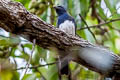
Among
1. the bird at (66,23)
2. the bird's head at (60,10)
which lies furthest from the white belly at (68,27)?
the bird's head at (60,10)

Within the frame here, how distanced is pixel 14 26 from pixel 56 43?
1.13 ft

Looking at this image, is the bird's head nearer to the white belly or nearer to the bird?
the bird

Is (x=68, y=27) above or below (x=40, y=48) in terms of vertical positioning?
above

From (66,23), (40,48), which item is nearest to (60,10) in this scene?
(66,23)

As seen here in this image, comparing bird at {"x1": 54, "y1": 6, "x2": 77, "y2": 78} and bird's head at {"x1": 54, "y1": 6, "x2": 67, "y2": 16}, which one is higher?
bird's head at {"x1": 54, "y1": 6, "x2": 67, "y2": 16}

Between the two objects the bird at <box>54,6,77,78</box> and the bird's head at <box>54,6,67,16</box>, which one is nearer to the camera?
the bird at <box>54,6,77,78</box>

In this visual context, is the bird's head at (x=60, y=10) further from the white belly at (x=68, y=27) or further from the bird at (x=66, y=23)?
the white belly at (x=68, y=27)

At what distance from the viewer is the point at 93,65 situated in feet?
7.12

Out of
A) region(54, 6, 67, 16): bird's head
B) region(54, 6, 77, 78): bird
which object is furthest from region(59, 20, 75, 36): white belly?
region(54, 6, 67, 16): bird's head

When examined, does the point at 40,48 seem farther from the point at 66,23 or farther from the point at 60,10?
the point at 60,10

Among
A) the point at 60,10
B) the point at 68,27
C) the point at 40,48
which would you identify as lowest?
the point at 40,48

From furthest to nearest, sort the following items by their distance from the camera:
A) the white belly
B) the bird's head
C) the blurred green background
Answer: the bird's head
the white belly
the blurred green background

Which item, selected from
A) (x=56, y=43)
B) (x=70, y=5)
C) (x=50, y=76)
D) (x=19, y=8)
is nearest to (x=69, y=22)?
(x=70, y=5)

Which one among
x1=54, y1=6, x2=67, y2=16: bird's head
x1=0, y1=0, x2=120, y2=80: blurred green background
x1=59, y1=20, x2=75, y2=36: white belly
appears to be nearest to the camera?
x1=0, y1=0, x2=120, y2=80: blurred green background
